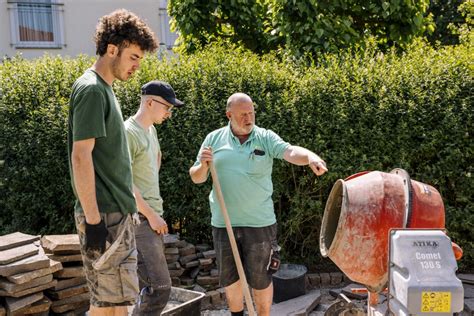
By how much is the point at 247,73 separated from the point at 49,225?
2.78 meters

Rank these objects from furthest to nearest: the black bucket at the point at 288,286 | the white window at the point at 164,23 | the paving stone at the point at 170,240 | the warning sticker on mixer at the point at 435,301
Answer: the white window at the point at 164,23 < the paving stone at the point at 170,240 < the black bucket at the point at 288,286 < the warning sticker on mixer at the point at 435,301

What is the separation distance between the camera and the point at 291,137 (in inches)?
210

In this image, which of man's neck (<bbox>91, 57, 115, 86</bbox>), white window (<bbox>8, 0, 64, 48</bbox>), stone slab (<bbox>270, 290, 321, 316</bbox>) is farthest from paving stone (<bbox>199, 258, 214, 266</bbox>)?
white window (<bbox>8, 0, 64, 48</bbox>)

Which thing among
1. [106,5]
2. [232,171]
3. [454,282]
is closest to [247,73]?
[232,171]

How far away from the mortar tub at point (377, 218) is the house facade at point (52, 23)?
34.0 feet

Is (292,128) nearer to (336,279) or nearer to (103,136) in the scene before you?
(336,279)

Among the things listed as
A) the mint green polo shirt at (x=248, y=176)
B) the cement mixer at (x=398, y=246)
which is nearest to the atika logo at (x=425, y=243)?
the cement mixer at (x=398, y=246)

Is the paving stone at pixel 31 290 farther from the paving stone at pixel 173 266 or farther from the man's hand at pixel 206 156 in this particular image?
the man's hand at pixel 206 156

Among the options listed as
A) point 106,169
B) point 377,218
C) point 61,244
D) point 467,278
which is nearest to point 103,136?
point 106,169

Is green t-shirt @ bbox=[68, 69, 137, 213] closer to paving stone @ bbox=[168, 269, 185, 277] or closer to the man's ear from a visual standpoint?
the man's ear

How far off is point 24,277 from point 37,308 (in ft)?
1.09

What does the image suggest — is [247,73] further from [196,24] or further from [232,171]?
[196,24]

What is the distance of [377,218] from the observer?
290cm

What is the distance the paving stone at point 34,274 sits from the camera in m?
3.92
